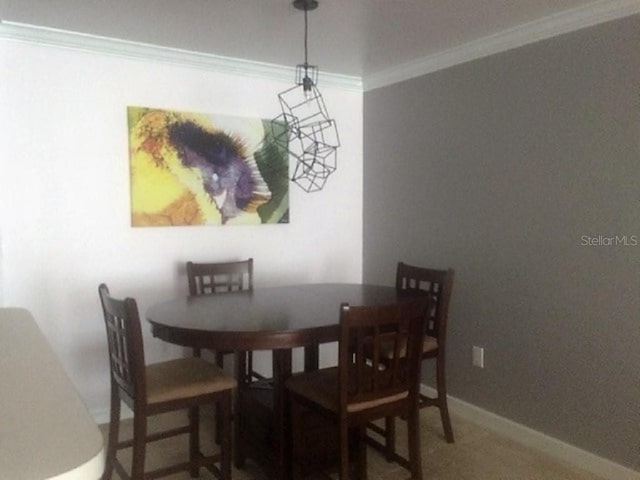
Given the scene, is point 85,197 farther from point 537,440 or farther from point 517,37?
point 537,440

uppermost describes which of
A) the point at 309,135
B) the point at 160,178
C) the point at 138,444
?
the point at 309,135

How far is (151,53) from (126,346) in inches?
71.8

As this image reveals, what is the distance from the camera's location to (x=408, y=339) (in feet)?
7.43

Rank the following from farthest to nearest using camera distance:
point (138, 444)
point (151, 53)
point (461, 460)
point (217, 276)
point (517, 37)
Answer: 1. point (217, 276)
2. point (151, 53)
3. point (517, 37)
4. point (461, 460)
5. point (138, 444)

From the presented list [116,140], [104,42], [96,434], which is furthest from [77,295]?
[96,434]

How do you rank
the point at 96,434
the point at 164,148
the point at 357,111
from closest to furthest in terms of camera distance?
the point at 96,434 → the point at 164,148 → the point at 357,111

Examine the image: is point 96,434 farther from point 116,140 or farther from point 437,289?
point 116,140

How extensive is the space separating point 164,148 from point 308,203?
1.08 m

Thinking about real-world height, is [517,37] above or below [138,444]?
above

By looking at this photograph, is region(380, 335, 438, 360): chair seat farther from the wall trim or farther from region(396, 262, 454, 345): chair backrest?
the wall trim

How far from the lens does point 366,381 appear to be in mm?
2246

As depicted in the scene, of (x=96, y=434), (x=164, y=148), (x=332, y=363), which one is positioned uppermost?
(x=164, y=148)

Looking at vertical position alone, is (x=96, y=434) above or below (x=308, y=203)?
below

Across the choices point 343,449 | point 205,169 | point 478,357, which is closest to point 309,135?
point 205,169
